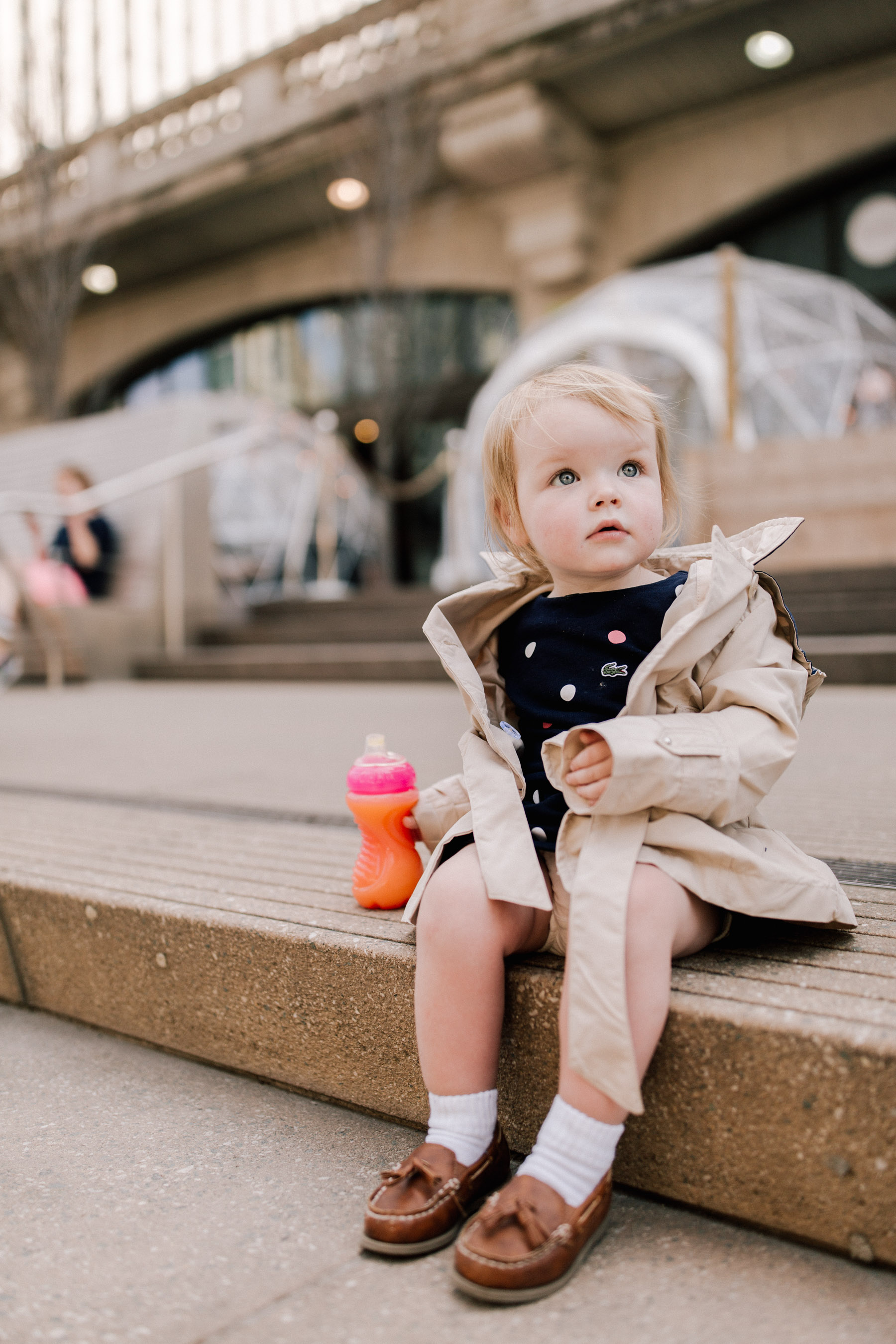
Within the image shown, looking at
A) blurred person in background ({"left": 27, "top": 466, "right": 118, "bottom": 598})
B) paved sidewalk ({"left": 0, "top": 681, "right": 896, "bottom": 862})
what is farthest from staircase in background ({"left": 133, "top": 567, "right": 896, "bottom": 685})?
blurred person in background ({"left": 27, "top": 466, "right": 118, "bottom": 598})

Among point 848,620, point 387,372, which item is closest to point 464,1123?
point 848,620

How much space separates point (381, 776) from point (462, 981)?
411 mm

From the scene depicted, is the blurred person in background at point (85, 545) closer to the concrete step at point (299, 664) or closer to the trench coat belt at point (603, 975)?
the concrete step at point (299, 664)

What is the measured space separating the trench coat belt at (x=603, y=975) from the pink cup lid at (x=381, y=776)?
1.45ft

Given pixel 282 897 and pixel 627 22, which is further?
pixel 627 22

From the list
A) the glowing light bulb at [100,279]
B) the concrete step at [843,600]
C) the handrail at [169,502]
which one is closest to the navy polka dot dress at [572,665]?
the concrete step at [843,600]

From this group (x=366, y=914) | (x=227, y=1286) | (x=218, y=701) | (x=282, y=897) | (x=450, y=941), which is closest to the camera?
(x=227, y=1286)

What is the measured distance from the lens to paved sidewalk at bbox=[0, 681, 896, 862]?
226cm

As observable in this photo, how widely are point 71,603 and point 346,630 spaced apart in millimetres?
2049

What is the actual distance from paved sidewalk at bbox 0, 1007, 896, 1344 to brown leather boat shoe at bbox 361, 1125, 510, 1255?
0.08ft

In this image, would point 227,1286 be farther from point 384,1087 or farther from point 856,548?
point 856,548

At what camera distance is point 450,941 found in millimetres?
1241

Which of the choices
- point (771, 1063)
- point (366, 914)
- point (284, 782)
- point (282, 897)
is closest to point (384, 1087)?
point (366, 914)

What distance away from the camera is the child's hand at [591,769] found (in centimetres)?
119
